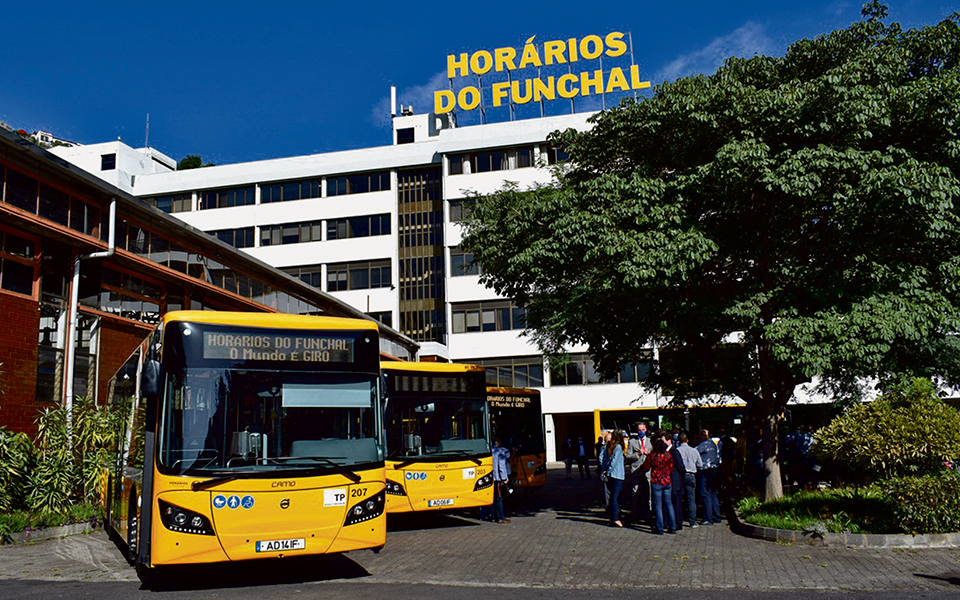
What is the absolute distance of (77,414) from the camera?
16000 millimetres

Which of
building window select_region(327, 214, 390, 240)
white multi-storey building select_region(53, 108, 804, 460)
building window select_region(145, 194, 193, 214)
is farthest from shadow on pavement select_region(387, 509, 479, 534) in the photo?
building window select_region(145, 194, 193, 214)

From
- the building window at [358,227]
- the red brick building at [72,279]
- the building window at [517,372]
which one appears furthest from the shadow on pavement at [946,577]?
the building window at [358,227]

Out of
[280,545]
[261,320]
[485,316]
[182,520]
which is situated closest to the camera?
[182,520]

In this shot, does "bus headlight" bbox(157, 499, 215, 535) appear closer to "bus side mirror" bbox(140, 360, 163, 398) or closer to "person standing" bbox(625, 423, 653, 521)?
"bus side mirror" bbox(140, 360, 163, 398)

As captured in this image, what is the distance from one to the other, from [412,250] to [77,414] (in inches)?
1394

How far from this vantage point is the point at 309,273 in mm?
51750

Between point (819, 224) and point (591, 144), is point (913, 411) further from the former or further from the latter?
point (591, 144)

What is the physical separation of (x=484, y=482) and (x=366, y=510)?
230 inches

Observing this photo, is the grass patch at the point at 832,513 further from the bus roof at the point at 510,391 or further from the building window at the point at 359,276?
the building window at the point at 359,276

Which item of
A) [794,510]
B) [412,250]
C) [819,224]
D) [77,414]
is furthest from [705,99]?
[412,250]

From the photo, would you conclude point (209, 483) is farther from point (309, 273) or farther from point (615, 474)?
point (309, 273)

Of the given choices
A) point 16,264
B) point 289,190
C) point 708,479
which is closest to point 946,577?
point 708,479

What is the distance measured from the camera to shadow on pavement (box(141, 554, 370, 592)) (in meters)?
9.31

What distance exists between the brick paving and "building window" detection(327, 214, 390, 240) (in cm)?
3790
